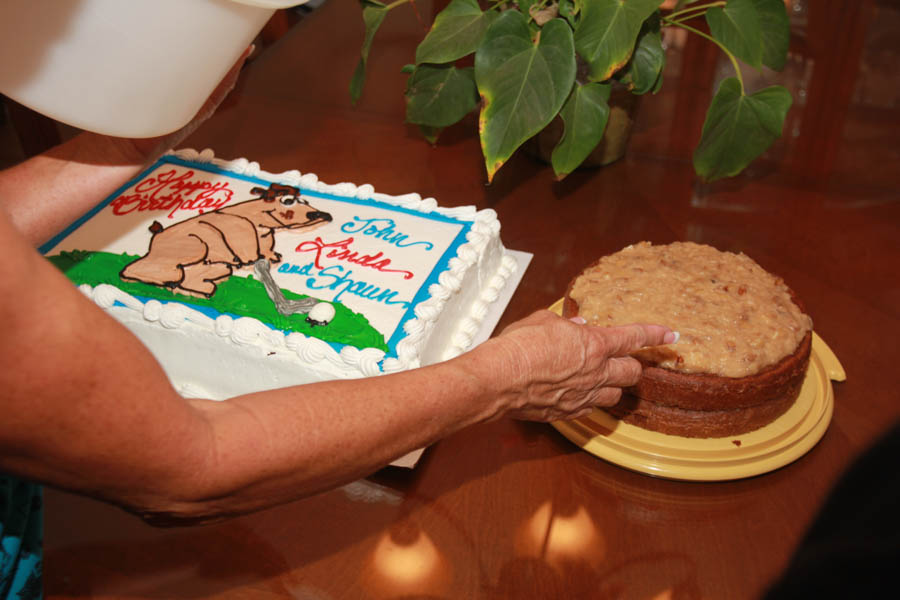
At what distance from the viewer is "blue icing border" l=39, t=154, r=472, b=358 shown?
1.15 m

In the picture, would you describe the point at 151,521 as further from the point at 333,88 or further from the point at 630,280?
the point at 333,88

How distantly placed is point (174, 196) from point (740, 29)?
44.9 inches

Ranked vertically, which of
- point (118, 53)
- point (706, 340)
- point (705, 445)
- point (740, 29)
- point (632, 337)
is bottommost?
point (705, 445)

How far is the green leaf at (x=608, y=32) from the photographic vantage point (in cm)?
128

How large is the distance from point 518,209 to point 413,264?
0.43 meters

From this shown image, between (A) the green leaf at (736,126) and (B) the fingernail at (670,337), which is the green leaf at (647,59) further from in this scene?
(B) the fingernail at (670,337)

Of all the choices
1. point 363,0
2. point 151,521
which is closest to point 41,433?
point 151,521

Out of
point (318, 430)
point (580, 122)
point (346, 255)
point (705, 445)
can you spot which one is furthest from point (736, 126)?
point (318, 430)

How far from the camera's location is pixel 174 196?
1.42m

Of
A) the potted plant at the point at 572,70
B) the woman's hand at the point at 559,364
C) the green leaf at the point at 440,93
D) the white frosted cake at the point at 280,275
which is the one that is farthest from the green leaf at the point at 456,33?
the woman's hand at the point at 559,364

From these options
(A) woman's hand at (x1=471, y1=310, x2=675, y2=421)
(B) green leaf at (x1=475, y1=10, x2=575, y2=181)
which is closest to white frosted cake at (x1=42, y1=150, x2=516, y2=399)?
(B) green leaf at (x1=475, y1=10, x2=575, y2=181)

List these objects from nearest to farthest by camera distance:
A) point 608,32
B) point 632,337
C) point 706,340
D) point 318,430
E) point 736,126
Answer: point 318,430 < point 632,337 < point 706,340 < point 608,32 < point 736,126

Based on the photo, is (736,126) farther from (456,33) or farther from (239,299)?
(239,299)

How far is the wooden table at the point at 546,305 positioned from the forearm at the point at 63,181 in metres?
0.41
